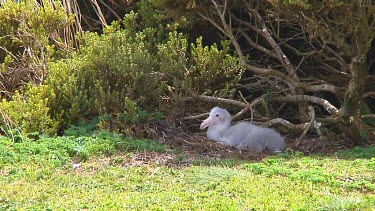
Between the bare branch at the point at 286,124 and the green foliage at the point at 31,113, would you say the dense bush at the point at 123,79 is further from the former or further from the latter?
the bare branch at the point at 286,124

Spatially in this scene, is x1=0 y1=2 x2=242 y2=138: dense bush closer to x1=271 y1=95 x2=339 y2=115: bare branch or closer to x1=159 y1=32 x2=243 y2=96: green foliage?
x1=159 y1=32 x2=243 y2=96: green foliage

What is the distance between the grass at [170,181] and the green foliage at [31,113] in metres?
0.52

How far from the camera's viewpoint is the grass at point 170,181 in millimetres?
5781

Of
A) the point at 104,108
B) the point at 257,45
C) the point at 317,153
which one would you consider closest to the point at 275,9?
the point at 257,45

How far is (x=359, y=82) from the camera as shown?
8094 mm

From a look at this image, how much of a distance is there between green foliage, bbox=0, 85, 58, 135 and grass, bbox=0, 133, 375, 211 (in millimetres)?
523

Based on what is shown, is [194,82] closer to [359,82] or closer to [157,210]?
[359,82]

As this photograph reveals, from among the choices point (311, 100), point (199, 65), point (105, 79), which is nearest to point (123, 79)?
point (105, 79)

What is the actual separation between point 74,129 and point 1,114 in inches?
36.0

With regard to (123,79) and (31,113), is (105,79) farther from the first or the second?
(31,113)

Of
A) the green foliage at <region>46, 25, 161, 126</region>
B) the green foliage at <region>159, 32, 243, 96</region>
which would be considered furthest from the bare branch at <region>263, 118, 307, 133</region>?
the green foliage at <region>46, 25, 161, 126</region>

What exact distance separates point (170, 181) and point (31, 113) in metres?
2.62

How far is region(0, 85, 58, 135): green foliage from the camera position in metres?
8.21

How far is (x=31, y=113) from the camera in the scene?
8273mm
